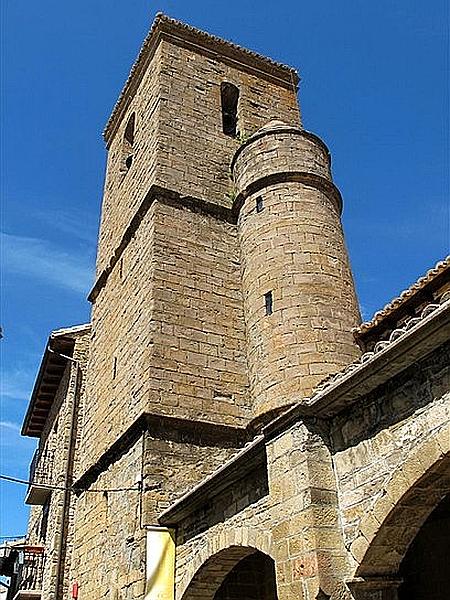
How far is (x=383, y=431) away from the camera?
15.2 feet

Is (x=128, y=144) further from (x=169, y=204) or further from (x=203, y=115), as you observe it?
(x=169, y=204)

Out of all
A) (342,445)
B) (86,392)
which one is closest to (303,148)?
(86,392)

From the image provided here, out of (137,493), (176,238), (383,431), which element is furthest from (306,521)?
(176,238)

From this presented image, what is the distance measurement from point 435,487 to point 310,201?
701 cm

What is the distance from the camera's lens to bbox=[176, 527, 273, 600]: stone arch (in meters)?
6.00

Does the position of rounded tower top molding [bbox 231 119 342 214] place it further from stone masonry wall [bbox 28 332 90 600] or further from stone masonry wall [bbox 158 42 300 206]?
stone masonry wall [bbox 28 332 90 600]

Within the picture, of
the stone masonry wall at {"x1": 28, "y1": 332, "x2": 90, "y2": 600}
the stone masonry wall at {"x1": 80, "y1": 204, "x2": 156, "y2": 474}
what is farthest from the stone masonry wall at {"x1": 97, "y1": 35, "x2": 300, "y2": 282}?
the stone masonry wall at {"x1": 28, "y1": 332, "x2": 90, "y2": 600}

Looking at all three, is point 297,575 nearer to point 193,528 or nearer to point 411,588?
point 193,528

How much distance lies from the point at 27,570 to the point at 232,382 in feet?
30.3

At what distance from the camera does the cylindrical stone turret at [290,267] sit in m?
9.14

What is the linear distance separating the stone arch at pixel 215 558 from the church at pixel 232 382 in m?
0.03

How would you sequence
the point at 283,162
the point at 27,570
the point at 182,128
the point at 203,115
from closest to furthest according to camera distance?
the point at 283,162 → the point at 182,128 → the point at 203,115 → the point at 27,570

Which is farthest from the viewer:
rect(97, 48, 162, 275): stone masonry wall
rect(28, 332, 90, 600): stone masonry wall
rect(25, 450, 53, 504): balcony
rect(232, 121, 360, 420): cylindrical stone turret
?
rect(25, 450, 53, 504): balcony

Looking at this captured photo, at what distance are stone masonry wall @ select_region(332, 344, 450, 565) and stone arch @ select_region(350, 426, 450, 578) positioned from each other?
5 cm
